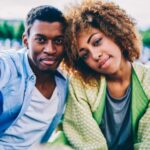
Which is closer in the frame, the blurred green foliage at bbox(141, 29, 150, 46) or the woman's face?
the woman's face

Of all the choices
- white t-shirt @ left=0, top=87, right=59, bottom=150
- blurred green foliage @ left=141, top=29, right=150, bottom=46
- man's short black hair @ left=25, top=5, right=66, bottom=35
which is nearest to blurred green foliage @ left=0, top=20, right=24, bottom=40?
blurred green foliage @ left=141, top=29, right=150, bottom=46

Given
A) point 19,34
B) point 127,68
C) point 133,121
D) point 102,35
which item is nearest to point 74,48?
point 102,35

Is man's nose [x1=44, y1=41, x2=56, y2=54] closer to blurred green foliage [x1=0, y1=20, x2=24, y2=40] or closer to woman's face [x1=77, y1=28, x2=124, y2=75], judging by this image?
woman's face [x1=77, y1=28, x2=124, y2=75]

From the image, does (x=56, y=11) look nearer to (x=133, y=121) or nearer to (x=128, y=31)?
(x=128, y=31)

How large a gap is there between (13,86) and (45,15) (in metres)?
0.33

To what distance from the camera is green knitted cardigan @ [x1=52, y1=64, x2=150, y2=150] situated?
1574 millimetres

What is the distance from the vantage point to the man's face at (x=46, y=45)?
1557 millimetres

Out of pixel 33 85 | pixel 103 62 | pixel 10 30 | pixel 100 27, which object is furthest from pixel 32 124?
pixel 10 30

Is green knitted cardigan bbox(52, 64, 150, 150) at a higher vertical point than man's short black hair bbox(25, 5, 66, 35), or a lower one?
lower

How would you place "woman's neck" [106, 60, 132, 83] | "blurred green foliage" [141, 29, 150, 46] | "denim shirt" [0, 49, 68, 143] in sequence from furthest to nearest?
"blurred green foliage" [141, 29, 150, 46] → "woman's neck" [106, 60, 132, 83] → "denim shirt" [0, 49, 68, 143]

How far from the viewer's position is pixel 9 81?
155 cm

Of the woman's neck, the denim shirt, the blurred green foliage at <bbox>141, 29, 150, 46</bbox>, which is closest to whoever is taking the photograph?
the denim shirt

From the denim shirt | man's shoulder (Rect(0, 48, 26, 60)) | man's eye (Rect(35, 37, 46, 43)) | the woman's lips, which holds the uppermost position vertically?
man's eye (Rect(35, 37, 46, 43))

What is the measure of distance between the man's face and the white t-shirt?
0.13 m
